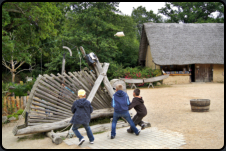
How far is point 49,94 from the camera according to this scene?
6699mm

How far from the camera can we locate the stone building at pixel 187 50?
21.9 m

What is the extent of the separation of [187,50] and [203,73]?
3206mm

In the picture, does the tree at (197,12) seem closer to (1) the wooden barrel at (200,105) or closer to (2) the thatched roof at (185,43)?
(2) the thatched roof at (185,43)

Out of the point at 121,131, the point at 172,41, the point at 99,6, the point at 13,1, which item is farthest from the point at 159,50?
the point at 121,131

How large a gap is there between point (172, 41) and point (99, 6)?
28.0 feet

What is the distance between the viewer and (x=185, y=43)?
76.0 ft

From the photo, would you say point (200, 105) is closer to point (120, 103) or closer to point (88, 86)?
point (120, 103)

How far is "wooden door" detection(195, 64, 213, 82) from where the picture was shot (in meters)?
23.4

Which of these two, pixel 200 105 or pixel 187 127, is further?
pixel 200 105

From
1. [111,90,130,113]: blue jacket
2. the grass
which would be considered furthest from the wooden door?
the grass

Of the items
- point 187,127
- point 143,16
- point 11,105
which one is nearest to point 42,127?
point 187,127

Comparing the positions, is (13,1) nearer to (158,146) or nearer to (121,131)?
(121,131)

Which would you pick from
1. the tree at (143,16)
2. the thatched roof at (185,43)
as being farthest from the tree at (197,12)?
the thatched roof at (185,43)

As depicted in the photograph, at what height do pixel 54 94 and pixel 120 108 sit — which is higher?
pixel 54 94
